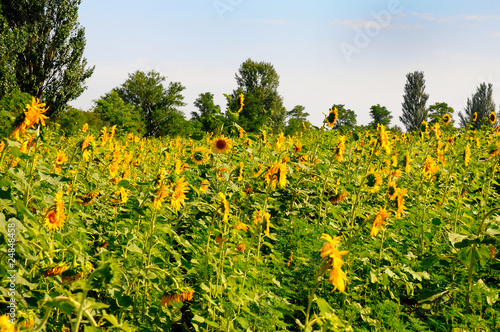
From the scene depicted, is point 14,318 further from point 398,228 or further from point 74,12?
point 74,12

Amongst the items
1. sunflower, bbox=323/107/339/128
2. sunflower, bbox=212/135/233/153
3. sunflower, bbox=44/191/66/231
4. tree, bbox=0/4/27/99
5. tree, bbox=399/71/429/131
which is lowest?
sunflower, bbox=44/191/66/231

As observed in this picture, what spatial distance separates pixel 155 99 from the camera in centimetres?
3862

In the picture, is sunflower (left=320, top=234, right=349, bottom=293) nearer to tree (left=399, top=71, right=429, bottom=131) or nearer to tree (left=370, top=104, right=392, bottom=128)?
tree (left=370, top=104, right=392, bottom=128)

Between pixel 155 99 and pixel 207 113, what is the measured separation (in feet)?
122

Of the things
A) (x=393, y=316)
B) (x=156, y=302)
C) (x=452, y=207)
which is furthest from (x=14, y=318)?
(x=452, y=207)

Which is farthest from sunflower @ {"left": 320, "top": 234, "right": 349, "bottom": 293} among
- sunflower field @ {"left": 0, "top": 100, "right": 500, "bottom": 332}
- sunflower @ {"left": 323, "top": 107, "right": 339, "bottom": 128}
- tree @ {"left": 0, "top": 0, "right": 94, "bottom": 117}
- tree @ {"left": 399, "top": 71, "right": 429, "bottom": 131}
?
tree @ {"left": 399, "top": 71, "right": 429, "bottom": 131}

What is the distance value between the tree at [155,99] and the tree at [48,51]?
16295 mm

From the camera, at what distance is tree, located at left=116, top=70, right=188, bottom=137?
121ft

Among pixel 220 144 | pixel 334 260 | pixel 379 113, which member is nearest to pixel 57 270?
pixel 334 260

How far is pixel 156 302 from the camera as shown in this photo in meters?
2.10

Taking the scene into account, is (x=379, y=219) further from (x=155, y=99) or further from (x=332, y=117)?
(x=155, y=99)

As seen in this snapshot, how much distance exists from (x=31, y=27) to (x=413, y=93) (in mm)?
36483

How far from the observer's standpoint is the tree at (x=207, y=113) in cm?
294

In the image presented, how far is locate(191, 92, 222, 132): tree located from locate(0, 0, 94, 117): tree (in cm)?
726
